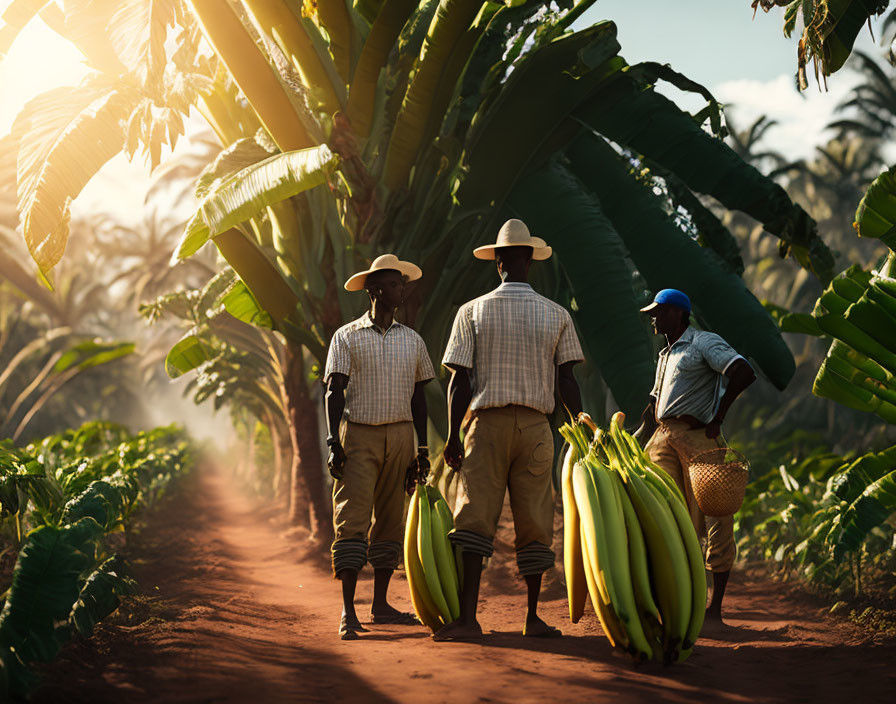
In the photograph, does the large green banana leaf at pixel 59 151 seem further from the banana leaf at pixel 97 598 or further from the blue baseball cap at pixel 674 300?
the blue baseball cap at pixel 674 300

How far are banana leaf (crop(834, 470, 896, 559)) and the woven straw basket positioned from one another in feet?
3.61

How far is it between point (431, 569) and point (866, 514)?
111 inches

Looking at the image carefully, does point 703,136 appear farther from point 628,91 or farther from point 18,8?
point 18,8

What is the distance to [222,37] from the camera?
745cm

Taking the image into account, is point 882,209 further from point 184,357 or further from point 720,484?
point 184,357

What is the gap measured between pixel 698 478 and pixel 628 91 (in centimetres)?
450

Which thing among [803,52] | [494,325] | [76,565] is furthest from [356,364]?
[803,52]

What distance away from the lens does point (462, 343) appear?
4977 mm

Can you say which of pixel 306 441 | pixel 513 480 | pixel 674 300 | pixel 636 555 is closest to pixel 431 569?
pixel 513 480

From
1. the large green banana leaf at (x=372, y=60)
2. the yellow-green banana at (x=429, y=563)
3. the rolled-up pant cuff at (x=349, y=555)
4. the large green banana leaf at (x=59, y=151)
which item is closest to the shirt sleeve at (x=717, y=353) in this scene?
the yellow-green banana at (x=429, y=563)

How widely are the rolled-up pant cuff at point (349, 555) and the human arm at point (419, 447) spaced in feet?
1.54

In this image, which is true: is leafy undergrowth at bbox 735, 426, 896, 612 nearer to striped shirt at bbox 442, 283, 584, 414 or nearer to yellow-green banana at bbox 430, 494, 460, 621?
striped shirt at bbox 442, 283, 584, 414

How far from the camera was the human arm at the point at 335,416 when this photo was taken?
516cm

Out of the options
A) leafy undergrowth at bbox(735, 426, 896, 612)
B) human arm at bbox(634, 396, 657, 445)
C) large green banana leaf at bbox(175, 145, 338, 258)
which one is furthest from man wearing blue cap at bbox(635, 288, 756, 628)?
Answer: large green banana leaf at bbox(175, 145, 338, 258)
